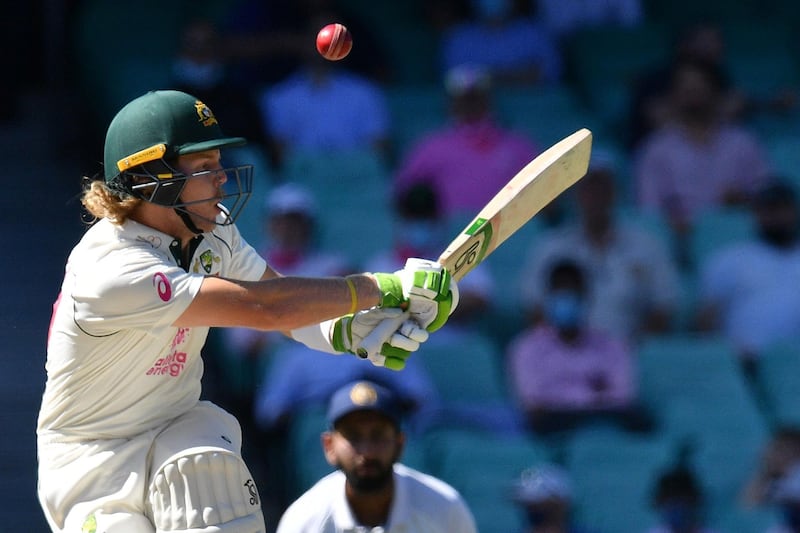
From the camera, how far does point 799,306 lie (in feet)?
25.3

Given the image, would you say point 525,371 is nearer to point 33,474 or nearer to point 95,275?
point 33,474

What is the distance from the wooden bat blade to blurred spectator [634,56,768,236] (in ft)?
11.4

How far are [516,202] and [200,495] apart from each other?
135cm

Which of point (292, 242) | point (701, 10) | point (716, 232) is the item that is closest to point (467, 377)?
point (292, 242)

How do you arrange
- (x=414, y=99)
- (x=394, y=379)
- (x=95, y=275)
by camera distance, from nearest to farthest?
(x=95, y=275) → (x=394, y=379) → (x=414, y=99)

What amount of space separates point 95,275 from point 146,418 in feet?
1.43

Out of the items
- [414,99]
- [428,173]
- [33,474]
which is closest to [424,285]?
[33,474]

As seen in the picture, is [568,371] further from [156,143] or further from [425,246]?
[156,143]

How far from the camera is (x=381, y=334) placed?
415cm

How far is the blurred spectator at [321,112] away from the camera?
26.4ft

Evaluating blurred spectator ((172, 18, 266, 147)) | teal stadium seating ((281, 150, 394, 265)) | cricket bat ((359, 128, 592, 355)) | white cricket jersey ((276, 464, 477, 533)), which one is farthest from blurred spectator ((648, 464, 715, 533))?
blurred spectator ((172, 18, 266, 147))

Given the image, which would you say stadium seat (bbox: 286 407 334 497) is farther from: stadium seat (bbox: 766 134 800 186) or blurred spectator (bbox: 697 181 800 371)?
stadium seat (bbox: 766 134 800 186)

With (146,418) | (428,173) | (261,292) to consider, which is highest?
(428,173)

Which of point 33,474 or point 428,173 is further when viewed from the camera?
point 428,173
